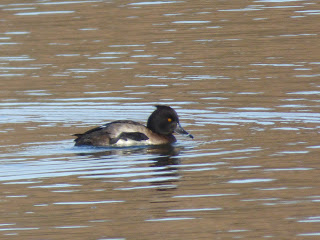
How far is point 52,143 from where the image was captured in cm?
1559

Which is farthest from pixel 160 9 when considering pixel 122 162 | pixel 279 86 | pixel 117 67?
pixel 122 162

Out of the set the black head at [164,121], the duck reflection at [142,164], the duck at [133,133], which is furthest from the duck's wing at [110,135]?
the black head at [164,121]

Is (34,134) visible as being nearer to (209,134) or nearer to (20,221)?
(209,134)

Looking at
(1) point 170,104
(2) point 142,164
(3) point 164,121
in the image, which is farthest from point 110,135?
(1) point 170,104

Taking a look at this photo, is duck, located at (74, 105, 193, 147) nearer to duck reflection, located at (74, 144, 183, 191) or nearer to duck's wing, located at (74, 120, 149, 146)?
duck's wing, located at (74, 120, 149, 146)

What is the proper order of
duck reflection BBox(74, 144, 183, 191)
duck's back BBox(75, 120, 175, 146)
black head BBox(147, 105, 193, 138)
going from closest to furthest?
1. duck reflection BBox(74, 144, 183, 191)
2. duck's back BBox(75, 120, 175, 146)
3. black head BBox(147, 105, 193, 138)

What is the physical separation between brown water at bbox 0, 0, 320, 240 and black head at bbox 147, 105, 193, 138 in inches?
16.2

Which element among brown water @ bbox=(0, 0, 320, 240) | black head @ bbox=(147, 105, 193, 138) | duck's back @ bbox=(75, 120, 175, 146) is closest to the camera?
brown water @ bbox=(0, 0, 320, 240)

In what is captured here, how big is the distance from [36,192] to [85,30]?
17.6m

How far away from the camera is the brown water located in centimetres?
1059

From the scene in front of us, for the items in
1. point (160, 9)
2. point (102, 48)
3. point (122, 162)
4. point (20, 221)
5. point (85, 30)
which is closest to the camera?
point (20, 221)

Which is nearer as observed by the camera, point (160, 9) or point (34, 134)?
point (34, 134)

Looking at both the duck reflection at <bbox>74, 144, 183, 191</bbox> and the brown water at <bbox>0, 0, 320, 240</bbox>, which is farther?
the duck reflection at <bbox>74, 144, 183, 191</bbox>

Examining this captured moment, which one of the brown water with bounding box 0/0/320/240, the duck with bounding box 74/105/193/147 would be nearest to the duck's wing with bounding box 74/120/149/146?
the duck with bounding box 74/105/193/147
